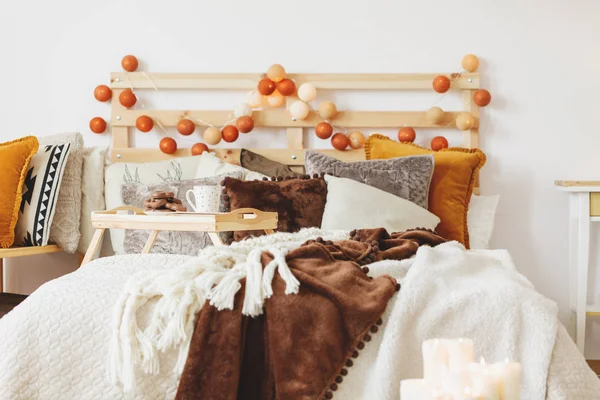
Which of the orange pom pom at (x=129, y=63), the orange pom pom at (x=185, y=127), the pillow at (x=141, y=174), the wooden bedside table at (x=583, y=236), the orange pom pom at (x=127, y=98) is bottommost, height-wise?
the wooden bedside table at (x=583, y=236)

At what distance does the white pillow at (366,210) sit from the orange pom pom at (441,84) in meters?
0.68

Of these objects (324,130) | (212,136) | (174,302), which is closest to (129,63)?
(212,136)

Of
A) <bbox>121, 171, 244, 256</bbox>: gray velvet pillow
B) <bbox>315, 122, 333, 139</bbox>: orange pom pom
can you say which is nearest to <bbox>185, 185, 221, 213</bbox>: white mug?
<bbox>121, 171, 244, 256</bbox>: gray velvet pillow

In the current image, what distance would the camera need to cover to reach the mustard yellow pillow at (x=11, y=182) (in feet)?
8.43

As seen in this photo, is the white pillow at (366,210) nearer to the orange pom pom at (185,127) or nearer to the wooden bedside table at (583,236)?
the wooden bedside table at (583,236)

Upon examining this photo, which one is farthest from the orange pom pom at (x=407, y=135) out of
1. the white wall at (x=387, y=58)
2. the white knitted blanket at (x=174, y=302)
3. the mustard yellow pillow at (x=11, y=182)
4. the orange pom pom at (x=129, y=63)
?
the white knitted blanket at (x=174, y=302)

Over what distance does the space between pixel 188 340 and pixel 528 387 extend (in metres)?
0.62

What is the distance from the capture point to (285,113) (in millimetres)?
2994

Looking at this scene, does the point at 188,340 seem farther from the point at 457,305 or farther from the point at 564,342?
the point at 564,342

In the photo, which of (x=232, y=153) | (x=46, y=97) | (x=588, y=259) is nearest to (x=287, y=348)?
A: (x=232, y=153)

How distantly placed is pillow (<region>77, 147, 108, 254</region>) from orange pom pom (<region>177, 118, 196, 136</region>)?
1.12 feet

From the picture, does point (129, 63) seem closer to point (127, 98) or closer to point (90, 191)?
point (127, 98)

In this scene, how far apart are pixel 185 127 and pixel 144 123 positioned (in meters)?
0.18

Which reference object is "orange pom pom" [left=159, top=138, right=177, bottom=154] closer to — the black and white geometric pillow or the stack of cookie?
the black and white geometric pillow
